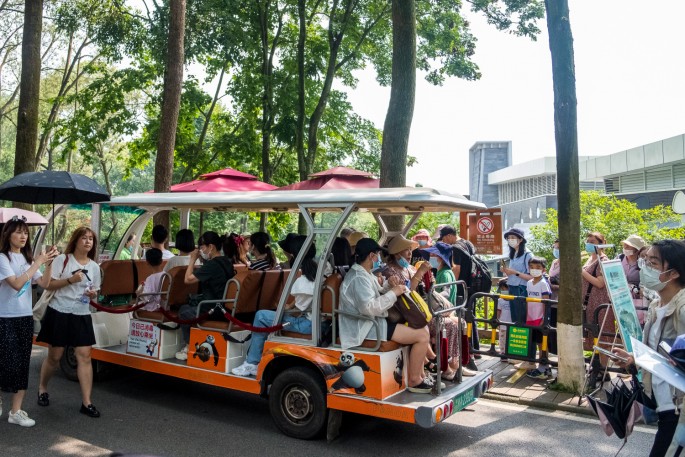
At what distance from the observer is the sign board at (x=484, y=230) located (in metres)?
10.8

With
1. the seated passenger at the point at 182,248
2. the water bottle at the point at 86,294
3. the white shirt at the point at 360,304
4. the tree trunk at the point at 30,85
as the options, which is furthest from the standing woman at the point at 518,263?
the tree trunk at the point at 30,85

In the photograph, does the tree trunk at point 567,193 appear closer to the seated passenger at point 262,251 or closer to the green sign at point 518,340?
the green sign at point 518,340

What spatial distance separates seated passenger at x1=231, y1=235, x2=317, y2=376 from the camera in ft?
19.9

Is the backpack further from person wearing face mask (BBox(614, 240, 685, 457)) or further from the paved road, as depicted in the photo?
person wearing face mask (BBox(614, 240, 685, 457))

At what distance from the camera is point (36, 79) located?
15289mm

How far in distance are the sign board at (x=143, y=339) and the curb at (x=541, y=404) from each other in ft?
12.9

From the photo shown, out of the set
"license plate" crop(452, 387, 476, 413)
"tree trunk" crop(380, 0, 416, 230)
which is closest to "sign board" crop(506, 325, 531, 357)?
"license plate" crop(452, 387, 476, 413)

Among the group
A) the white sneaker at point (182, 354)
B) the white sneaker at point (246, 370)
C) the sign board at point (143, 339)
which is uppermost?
the sign board at point (143, 339)

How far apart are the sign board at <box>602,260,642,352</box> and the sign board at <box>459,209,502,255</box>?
5643 millimetres

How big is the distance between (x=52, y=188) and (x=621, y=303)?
5933mm

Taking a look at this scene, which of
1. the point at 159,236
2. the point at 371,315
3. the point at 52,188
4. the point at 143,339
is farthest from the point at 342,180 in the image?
the point at 371,315

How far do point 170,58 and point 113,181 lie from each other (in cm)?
7116

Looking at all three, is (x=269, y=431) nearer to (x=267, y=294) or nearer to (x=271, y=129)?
(x=267, y=294)

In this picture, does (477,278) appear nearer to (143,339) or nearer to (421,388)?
(421,388)
